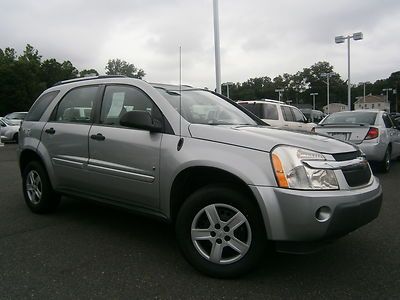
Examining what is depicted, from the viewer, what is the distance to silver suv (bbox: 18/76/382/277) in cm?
322

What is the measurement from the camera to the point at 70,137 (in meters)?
4.86

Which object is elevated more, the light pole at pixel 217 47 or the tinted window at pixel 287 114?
the light pole at pixel 217 47

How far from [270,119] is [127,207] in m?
9.74

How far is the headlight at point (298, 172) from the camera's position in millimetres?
3215

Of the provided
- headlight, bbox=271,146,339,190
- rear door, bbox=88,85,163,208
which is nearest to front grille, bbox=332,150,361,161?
headlight, bbox=271,146,339,190

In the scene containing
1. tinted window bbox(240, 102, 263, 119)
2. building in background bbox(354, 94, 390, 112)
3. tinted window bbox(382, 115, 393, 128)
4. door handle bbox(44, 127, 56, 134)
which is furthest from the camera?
building in background bbox(354, 94, 390, 112)

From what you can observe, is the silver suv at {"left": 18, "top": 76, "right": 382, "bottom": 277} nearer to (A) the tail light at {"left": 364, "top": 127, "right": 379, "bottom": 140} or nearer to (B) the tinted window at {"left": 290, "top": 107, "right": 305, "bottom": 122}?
(A) the tail light at {"left": 364, "top": 127, "right": 379, "bottom": 140}

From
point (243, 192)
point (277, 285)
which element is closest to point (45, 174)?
point (243, 192)

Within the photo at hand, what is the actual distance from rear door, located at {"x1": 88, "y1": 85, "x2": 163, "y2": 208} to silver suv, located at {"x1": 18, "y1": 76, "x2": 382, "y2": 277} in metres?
0.01

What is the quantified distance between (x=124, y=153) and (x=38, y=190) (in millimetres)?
1988

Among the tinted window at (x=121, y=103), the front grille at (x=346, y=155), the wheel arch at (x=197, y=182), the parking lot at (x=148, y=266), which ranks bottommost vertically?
the parking lot at (x=148, y=266)

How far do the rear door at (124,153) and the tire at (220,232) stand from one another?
499mm

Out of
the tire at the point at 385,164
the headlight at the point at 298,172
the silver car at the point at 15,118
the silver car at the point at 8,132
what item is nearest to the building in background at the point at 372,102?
the silver car at the point at 15,118

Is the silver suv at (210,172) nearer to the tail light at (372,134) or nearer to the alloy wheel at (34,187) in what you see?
the alloy wheel at (34,187)
